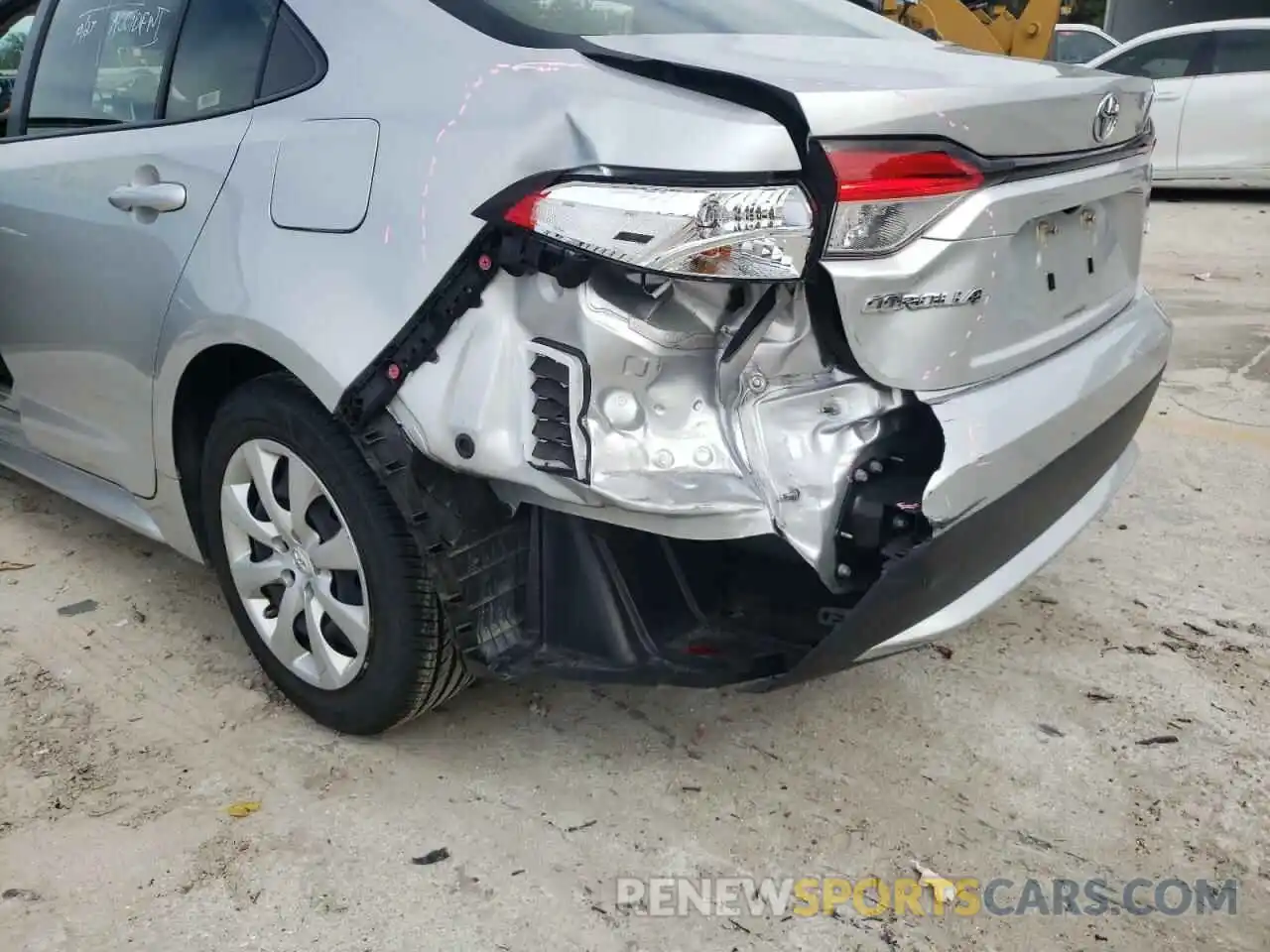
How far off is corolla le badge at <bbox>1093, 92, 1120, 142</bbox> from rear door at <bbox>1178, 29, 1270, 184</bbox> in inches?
325

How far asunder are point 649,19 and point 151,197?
1119 millimetres

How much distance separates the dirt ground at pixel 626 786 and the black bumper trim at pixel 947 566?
0.50m

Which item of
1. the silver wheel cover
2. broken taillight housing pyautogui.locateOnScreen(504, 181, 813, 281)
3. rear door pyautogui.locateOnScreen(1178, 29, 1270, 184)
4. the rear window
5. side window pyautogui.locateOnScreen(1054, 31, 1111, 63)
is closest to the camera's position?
broken taillight housing pyautogui.locateOnScreen(504, 181, 813, 281)

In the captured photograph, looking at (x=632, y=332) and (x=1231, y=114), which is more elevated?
(x=1231, y=114)

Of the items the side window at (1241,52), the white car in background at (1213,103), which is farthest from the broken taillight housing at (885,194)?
the side window at (1241,52)

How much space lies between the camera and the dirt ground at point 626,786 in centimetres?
192

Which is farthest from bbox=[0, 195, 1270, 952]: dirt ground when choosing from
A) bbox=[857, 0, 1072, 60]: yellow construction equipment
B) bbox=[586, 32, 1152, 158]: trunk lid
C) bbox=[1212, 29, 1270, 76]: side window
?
bbox=[1212, 29, 1270, 76]: side window

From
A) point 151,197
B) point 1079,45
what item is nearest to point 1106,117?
point 151,197

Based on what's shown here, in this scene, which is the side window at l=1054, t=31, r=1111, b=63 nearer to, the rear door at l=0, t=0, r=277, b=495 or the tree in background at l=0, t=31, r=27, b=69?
the tree in background at l=0, t=31, r=27, b=69

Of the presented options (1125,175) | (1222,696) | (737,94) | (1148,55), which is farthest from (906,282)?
(1148,55)

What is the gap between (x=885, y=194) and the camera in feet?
5.44

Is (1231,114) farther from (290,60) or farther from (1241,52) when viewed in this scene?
(290,60)

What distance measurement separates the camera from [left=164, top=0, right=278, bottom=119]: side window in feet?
7.35

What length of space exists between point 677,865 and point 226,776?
38.6 inches
